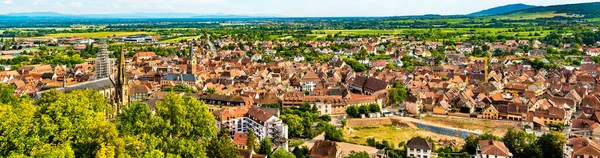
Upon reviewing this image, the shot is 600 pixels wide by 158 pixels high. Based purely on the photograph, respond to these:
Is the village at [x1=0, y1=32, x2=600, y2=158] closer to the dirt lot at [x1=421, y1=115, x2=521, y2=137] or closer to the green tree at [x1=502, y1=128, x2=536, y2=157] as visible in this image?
the dirt lot at [x1=421, y1=115, x2=521, y2=137]

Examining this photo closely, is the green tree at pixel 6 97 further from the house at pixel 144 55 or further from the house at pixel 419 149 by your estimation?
the house at pixel 144 55

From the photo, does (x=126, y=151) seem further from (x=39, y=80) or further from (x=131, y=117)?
(x=39, y=80)

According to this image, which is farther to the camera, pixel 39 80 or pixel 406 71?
pixel 406 71

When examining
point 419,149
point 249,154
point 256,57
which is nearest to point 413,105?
point 419,149

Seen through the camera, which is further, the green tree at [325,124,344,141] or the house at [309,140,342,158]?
the green tree at [325,124,344,141]

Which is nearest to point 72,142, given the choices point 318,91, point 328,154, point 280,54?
point 328,154

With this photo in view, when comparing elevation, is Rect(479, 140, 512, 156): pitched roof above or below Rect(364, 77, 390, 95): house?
below

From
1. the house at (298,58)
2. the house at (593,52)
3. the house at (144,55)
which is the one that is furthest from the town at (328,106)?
the house at (593,52)

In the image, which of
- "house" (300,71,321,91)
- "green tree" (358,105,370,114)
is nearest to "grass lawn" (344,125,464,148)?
"green tree" (358,105,370,114)
